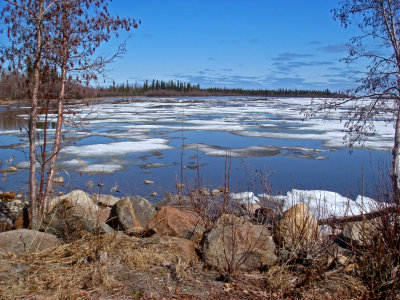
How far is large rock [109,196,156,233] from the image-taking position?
20.5 feet

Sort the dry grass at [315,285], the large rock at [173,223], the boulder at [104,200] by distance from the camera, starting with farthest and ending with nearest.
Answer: the boulder at [104,200] < the large rock at [173,223] < the dry grass at [315,285]

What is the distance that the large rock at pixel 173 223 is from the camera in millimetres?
5418

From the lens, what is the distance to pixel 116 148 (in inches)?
615

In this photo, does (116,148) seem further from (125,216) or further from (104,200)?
(125,216)

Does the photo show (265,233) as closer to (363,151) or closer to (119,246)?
(119,246)

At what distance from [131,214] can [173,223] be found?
3.82 feet

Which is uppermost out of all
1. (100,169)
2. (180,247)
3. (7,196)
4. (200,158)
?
(180,247)

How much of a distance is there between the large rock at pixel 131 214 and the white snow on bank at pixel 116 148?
802 cm

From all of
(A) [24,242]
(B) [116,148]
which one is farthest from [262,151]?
(A) [24,242]

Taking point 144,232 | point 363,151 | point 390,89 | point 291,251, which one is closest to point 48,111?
point 144,232

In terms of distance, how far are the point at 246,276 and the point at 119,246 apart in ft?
5.33

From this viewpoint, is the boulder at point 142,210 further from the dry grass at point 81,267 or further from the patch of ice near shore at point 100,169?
the patch of ice near shore at point 100,169

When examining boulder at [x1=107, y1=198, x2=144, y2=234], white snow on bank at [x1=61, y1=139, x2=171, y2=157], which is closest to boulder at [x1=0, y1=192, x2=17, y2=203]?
boulder at [x1=107, y1=198, x2=144, y2=234]

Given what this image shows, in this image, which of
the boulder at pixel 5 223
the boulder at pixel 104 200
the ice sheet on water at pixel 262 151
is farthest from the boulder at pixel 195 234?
the ice sheet on water at pixel 262 151
